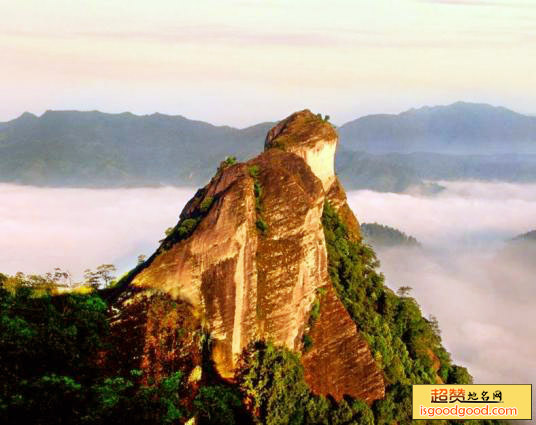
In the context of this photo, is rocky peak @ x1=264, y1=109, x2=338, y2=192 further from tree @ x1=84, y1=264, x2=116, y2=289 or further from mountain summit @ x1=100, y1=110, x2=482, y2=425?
tree @ x1=84, y1=264, x2=116, y2=289

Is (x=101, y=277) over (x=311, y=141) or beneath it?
beneath

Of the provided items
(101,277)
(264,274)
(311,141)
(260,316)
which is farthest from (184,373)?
(311,141)

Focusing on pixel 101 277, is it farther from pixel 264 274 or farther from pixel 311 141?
pixel 311 141

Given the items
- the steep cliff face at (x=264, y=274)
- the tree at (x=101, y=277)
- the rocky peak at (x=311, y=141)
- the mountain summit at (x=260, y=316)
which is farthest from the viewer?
the rocky peak at (x=311, y=141)

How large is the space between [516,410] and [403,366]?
1016cm

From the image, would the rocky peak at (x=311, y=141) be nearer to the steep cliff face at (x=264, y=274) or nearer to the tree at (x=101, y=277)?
→ the steep cliff face at (x=264, y=274)

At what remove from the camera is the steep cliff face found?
111 feet

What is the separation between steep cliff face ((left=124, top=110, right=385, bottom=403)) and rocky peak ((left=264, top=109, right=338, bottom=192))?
26.9 ft

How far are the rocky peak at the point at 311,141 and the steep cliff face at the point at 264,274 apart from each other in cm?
821

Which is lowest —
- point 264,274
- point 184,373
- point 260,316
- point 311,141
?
point 184,373

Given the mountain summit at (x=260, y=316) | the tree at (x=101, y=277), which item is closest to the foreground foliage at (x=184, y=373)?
the mountain summit at (x=260, y=316)

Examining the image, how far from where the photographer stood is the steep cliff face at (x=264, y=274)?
33.9 m

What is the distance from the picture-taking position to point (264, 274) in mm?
36688

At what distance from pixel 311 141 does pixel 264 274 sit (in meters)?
18.9
